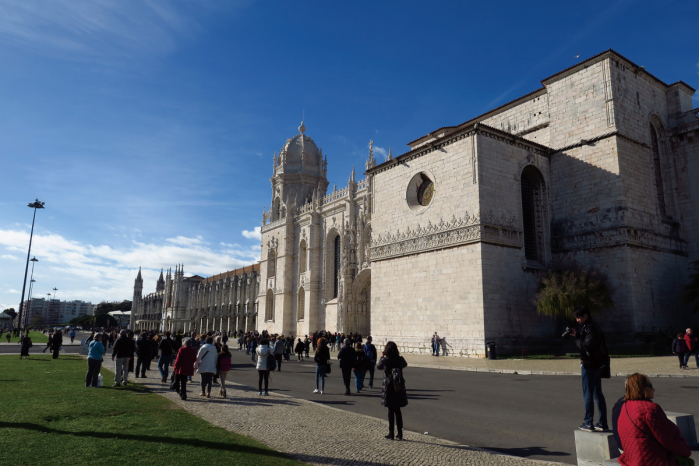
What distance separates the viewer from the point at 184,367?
36.9ft

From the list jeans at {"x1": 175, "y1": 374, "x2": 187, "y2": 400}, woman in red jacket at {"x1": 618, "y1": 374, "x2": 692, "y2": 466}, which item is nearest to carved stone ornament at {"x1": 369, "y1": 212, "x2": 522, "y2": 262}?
jeans at {"x1": 175, "y1": 374, "x2": 187, "y2": 400}

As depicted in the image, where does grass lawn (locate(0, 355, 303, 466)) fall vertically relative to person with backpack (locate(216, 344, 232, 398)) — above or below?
below

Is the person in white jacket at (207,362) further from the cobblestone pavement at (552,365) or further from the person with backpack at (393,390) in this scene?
the cobblestone pavement at (552,365)

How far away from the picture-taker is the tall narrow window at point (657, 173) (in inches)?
1083

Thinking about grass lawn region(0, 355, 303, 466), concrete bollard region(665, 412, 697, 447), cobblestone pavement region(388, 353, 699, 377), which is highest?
concrete bollard region(665, 412, 697, 447)

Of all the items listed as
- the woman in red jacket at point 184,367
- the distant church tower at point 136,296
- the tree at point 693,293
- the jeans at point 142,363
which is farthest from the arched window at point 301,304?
the distant church tower at point 136,296

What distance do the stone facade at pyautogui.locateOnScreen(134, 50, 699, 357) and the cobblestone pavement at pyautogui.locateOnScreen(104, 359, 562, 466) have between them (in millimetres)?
15439

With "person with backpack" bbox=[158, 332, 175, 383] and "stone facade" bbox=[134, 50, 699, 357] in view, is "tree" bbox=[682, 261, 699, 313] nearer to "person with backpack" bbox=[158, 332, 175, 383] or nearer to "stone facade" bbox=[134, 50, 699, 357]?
"stone facade" bbox=[134, 50, 699, 357]

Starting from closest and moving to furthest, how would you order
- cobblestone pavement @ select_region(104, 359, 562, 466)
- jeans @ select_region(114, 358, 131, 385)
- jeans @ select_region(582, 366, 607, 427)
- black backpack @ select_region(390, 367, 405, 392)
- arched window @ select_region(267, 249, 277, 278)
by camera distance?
cobblestone pavement @ select_region(104, 359, 562, 466) < jeans @ select_region(582, 366, 607, 427) < black backpack @ select_region(390, 367, 405, 392) < jeans @ select_region(114, 358, 131, 385) < arched window @ select_region(267, 249, 277, 278)

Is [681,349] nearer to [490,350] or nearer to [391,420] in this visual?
[490,350]

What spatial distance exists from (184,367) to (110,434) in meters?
4.17

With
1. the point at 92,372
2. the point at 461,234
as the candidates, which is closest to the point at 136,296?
the point at 461,234

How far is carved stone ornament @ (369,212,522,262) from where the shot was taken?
79.4 feet

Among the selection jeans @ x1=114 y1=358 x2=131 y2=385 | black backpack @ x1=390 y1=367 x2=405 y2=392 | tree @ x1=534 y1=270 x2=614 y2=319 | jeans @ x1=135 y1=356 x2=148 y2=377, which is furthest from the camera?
tree @ x1=534 y1=270 x2=614 y2=319
